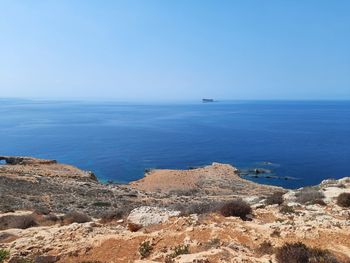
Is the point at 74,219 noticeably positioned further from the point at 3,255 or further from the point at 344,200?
the point at 344,200

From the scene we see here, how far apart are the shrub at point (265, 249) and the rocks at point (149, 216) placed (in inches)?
231

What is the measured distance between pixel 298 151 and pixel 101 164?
54.3 metres

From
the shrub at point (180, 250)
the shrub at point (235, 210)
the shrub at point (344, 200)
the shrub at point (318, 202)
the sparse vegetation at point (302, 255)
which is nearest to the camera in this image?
the sparse vegetation at point (302, 255)

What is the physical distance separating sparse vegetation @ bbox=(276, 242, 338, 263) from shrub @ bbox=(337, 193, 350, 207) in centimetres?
911

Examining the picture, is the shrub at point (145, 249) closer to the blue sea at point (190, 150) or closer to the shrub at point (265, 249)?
the shrub at point (265, 249)

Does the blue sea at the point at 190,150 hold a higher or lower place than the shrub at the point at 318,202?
lower

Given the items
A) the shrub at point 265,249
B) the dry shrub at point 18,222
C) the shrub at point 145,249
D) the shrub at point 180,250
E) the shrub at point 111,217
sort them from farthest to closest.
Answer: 1. the shrub at point 111,217
2. the dry shrub at point 18,222
3. the shrub at point 145,249
4. the shrub at point 180,250
5. the shrub at point 265,249

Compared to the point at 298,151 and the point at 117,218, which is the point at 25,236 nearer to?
the point at 117,218

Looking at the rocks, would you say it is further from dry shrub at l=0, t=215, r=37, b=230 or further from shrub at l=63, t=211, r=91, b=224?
dry shrub at l=0, t=215, r=37, b=230

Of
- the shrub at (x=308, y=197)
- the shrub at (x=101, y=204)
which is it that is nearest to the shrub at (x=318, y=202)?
the shrub at (x=308, y=197)

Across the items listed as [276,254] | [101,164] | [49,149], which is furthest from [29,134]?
[276,254]

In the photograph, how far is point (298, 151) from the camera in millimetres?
93312

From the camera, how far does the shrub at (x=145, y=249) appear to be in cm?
1293

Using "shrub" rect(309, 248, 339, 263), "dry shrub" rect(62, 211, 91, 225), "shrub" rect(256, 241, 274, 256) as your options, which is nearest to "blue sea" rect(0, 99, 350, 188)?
"dry shrub" rect(62, 211, 91, 225)
